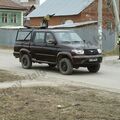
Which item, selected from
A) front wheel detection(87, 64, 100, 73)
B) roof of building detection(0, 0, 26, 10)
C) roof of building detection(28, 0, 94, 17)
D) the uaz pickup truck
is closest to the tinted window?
the uaz pickup truck

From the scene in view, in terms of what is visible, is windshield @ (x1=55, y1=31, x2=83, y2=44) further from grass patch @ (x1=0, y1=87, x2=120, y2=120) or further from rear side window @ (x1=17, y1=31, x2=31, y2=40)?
grass patch @ (x1=0, y1=87, x2=120, y2=120)

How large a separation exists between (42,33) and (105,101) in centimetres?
864

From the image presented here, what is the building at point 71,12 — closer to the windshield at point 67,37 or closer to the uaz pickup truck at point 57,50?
the uaz pickup truck at point 57,50

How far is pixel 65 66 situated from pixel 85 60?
0.80 m

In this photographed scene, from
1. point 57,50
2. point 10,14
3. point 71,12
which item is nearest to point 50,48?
point 57,50

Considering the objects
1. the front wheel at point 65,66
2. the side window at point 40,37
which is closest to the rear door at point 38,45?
the side window at point 40,37

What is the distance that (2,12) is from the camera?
66250mm

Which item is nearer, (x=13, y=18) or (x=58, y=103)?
(x=58, y=103)

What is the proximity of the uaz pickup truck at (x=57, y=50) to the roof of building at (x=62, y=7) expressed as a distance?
32.2m

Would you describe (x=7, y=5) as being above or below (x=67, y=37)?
above

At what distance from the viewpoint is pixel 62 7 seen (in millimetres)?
55156

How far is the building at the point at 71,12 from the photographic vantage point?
52000 mm

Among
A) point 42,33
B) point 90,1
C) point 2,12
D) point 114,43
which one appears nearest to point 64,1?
point 90,1

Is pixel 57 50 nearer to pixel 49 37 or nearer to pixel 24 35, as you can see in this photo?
pixel 49 37
